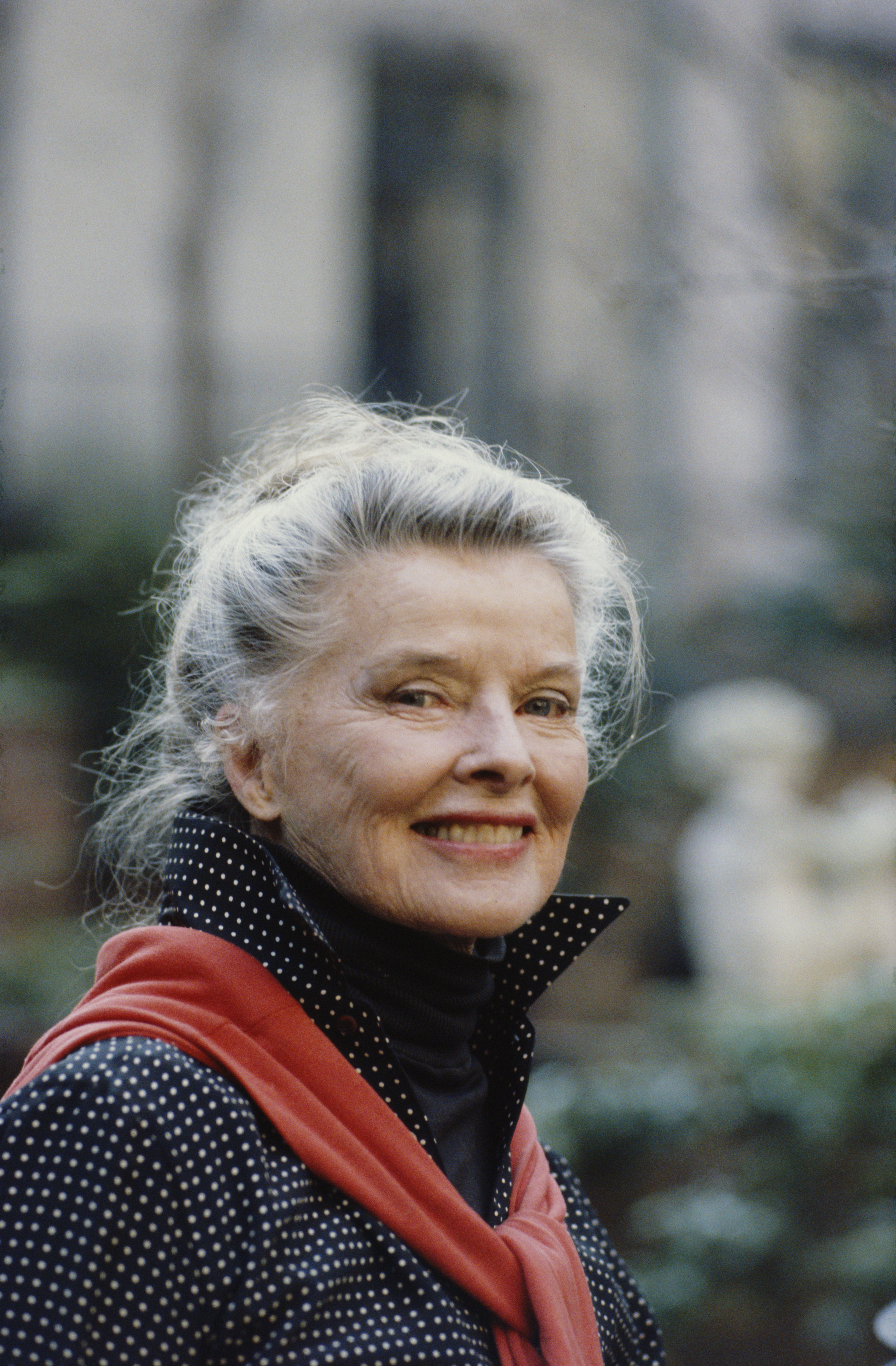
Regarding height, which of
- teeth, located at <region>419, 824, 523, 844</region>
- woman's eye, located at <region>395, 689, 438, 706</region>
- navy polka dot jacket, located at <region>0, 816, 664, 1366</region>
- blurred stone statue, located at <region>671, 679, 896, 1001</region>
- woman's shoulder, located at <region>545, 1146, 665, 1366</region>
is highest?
woman's eye, located at <region>395, 689, 438, 706</region>

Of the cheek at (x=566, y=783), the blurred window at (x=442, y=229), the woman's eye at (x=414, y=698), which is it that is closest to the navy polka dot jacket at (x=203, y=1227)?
the woman's eye at (x=414, y=698)

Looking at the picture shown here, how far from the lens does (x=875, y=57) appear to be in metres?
5.27

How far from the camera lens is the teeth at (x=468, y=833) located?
5.97 ft

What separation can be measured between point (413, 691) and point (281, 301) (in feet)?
31.0

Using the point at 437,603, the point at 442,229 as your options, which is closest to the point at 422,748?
the point at 437,603

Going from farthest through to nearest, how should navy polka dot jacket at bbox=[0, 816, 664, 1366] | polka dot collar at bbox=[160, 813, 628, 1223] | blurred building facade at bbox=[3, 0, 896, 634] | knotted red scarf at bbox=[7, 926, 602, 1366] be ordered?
blurred building facade at bbox=[3, 0, 896, 634] → polka dot collar at bbox=[160, 813, 628, 1223] → knotted red scarf at bbox=[7, 926, 602, 1366] → navy polka dot jacket at bbox=[0, 816, 664, 1366]

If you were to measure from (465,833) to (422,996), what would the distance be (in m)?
0.23

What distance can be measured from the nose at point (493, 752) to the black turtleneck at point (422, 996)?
0.23m

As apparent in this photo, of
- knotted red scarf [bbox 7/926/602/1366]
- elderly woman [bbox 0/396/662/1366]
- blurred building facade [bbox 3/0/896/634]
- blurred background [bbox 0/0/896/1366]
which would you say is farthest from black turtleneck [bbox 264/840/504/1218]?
blurred building facade [bbox 3/0/896/634]

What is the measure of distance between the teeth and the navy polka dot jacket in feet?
0.65

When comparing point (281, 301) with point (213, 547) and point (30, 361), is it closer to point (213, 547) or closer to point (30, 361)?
point (30, 361)

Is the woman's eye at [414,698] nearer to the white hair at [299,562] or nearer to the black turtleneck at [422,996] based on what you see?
the white hair at [299,562]

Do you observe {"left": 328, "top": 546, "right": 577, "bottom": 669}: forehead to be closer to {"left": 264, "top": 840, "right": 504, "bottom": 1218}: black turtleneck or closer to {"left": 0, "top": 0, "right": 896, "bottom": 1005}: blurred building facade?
{"left": 264, "top": 840, "right": 504, "bottom": 1218}: black turtleneck

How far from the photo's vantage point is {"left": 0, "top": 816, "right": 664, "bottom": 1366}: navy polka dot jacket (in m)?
1.42
